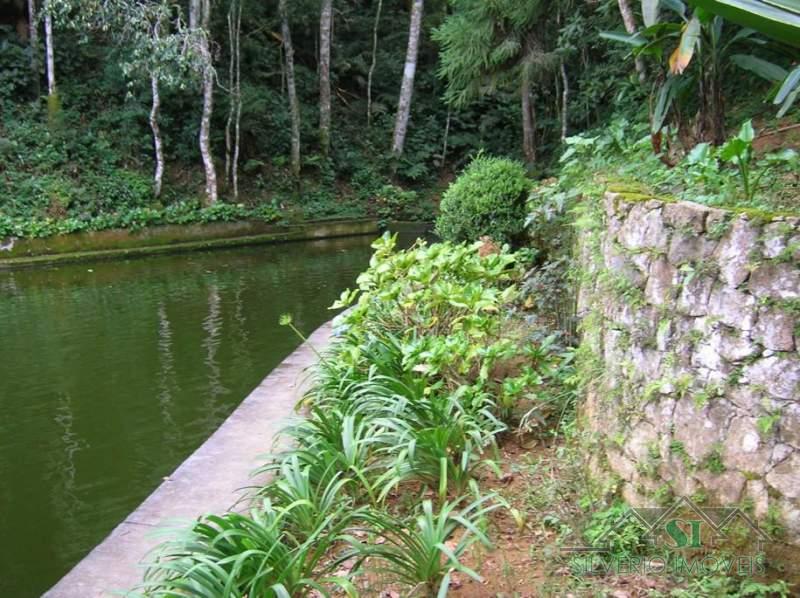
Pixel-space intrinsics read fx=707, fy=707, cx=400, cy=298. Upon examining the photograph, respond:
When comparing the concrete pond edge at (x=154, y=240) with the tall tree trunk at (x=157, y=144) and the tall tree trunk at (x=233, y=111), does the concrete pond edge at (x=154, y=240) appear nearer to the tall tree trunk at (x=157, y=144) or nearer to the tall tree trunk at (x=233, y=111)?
the tall tree trunk at (x=157, y=144)

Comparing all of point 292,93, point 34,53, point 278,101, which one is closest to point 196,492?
point 292,93

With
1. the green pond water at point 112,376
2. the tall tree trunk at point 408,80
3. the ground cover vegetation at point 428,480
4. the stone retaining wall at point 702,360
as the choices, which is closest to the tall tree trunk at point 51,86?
the green pond water at point 112,376

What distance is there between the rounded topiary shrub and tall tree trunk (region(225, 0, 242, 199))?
10656mm

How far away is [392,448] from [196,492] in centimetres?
115

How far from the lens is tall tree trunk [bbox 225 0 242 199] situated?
54.1 ft

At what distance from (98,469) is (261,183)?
13.9 m

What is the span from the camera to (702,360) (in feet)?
7.98

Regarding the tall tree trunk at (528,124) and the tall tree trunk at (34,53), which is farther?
the tall tree trunk at (528,124)

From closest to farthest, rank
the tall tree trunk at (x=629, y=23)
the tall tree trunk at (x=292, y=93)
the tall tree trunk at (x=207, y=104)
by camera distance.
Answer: the tall tree trunk at (x=629, y=23) < the tall tree trunk at (x=207, y=104) < the tall tree trunk at (x=292, y=93)

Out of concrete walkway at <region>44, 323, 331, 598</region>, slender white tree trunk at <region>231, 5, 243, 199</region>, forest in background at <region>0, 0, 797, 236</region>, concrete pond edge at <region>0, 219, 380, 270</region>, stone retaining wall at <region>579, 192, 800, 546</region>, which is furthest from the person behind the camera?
slender white tree trunk at <region>231, 5, 243, 199</region>

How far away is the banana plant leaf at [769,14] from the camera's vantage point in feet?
9.26

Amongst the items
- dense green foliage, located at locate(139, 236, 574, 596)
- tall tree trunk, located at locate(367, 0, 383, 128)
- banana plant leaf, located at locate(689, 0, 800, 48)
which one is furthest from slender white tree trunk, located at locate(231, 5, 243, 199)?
banana plant leaf, located at locate(689, 0, 800, 48)

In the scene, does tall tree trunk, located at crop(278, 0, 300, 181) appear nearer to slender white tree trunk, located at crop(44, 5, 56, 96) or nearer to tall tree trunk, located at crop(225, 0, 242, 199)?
tall tree trunk, located at crop(225, 0, 242, 199)

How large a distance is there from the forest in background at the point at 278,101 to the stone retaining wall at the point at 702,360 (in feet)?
15.1
